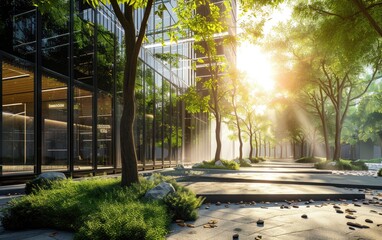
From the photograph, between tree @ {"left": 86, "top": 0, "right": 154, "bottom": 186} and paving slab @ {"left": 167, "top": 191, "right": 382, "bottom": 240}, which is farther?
tree @ {"left": 86, "top": 0, "right": 154, "bottom": 186}

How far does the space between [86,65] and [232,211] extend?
10.8 m

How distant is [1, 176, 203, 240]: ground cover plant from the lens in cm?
369

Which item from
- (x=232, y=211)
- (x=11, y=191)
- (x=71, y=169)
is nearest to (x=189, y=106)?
(x=71, y=169)

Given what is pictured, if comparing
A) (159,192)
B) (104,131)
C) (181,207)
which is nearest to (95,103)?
(104,131)

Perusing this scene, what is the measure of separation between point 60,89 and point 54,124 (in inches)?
60.4

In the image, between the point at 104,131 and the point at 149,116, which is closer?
the point at 104,131

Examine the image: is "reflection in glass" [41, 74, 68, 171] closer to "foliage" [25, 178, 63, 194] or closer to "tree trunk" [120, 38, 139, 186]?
"foliage" [25, 178, 63, 194]

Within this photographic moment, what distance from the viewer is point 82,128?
13.5 metres

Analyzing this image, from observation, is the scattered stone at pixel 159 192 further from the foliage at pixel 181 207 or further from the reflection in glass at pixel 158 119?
the reflection in glass at pixel 158 119

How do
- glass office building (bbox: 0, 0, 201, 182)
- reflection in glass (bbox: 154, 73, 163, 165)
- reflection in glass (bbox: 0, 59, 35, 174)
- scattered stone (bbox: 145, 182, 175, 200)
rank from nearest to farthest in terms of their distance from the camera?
scattered stone (bbox: 145, 182, 175, 200)
reflection in glass (bbox: 0, 59, 35, 174)
glass office building (bbox: 0, 0, 201, 182)
reflection in glass (bbox: 154, 73, 163, 165)

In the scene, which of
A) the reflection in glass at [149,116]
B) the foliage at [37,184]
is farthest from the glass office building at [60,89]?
the foliage at [37,184]

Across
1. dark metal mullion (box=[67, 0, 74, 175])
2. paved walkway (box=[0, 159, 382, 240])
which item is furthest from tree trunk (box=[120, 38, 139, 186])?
dark metal mullion (box=[67, 0, 74, 175])

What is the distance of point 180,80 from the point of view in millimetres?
30719

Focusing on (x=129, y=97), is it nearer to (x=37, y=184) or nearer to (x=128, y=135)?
(x=128, y=135)
